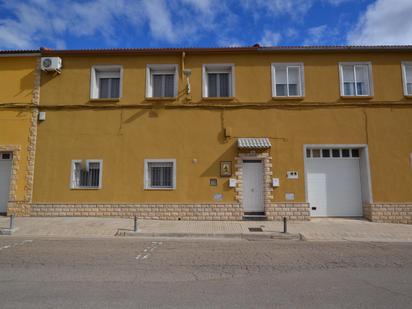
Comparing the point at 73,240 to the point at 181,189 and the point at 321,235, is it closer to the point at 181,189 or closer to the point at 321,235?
the point at 181,189

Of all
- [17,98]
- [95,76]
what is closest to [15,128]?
[17,98]

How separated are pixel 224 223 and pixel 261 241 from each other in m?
2.85

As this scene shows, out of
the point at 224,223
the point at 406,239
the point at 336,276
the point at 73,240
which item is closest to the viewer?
the point at 336,276

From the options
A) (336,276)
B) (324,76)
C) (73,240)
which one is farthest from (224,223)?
(324,76)

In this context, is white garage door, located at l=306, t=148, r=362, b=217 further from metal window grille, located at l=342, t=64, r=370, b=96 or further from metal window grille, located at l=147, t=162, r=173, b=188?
metal window grille, located at l=147, t=162, r=173, b=188

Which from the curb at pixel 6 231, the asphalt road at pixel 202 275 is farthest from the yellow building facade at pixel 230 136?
the asphalt road at pixel 202 275

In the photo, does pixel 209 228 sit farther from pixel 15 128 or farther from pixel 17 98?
pixel 17 98

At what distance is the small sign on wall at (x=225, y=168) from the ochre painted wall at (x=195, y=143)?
0.62 ft

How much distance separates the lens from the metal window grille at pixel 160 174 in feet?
43.7

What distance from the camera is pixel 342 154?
13570mm

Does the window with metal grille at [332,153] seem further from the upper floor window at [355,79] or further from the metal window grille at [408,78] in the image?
the metal window grille at [408,78]

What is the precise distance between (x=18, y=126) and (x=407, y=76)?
1703 cm

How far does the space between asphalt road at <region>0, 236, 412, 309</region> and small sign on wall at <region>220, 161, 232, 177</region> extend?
14.8 feet

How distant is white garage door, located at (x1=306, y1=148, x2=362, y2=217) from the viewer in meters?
13.4
